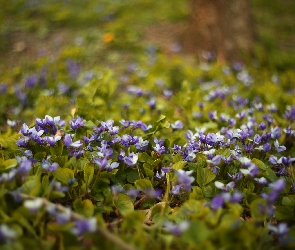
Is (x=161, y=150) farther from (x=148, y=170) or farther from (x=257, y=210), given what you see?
(x=257, y=210)

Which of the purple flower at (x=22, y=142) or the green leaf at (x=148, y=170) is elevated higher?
the purple flower at (x=22, y=142)

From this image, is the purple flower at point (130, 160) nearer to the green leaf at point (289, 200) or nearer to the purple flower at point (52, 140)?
the purple flower at point (52, 140)

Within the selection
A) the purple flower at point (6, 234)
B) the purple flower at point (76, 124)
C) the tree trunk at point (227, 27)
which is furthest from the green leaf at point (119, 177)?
the tree trunk at point (227, 27)

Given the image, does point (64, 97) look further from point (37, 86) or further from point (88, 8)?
point (88, 8)

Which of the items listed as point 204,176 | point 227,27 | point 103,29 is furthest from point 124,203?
point 103,29

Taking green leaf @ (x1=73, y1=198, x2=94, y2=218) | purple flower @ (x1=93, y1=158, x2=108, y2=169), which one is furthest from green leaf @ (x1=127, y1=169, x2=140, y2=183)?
green leaf @ (x1=73, y1=198, x2=94, y2=218)

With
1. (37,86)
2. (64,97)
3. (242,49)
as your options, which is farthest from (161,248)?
(242,49)
